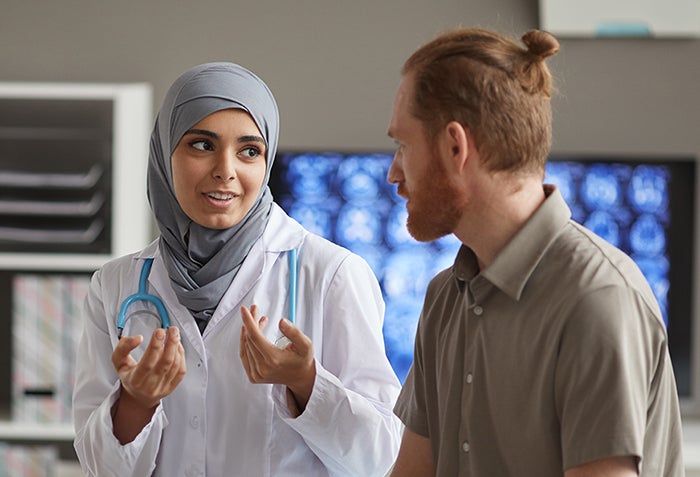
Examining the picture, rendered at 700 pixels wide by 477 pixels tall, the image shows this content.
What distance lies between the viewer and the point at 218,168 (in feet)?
5.31

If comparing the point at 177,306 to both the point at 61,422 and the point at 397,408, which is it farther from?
the point at 61,422

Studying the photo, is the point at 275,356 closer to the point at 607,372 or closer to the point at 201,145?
the point at 201,145

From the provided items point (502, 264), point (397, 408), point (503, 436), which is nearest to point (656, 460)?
point (503, 436)

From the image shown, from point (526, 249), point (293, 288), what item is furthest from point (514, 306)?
point (293, 288)

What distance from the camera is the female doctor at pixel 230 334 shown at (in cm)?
157

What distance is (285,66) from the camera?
11.3 feet

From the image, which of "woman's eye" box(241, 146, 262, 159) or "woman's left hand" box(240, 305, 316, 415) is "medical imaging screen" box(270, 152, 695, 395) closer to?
"woman's eye" box(241, 146, 262, 159)

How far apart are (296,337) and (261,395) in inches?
7.3

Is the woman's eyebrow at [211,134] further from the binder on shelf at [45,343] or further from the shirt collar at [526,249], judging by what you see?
the binder on shelf at [45,343]

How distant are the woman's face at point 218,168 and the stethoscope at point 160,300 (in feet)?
0.43

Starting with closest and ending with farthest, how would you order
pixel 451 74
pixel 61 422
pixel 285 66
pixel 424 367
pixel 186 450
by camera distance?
1. pixel 451 74
2. pixel 424 367
3. pixel 186 450
4. pixel 61 422
5. pixel 285 66

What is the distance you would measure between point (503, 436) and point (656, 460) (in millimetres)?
196

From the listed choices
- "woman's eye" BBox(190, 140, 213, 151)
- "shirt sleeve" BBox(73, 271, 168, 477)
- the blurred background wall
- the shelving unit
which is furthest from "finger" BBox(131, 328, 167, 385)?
the blurred background wall

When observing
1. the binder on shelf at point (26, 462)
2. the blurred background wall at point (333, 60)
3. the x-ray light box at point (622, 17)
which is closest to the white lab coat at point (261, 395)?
the binder on shelf at point (26, 462)
